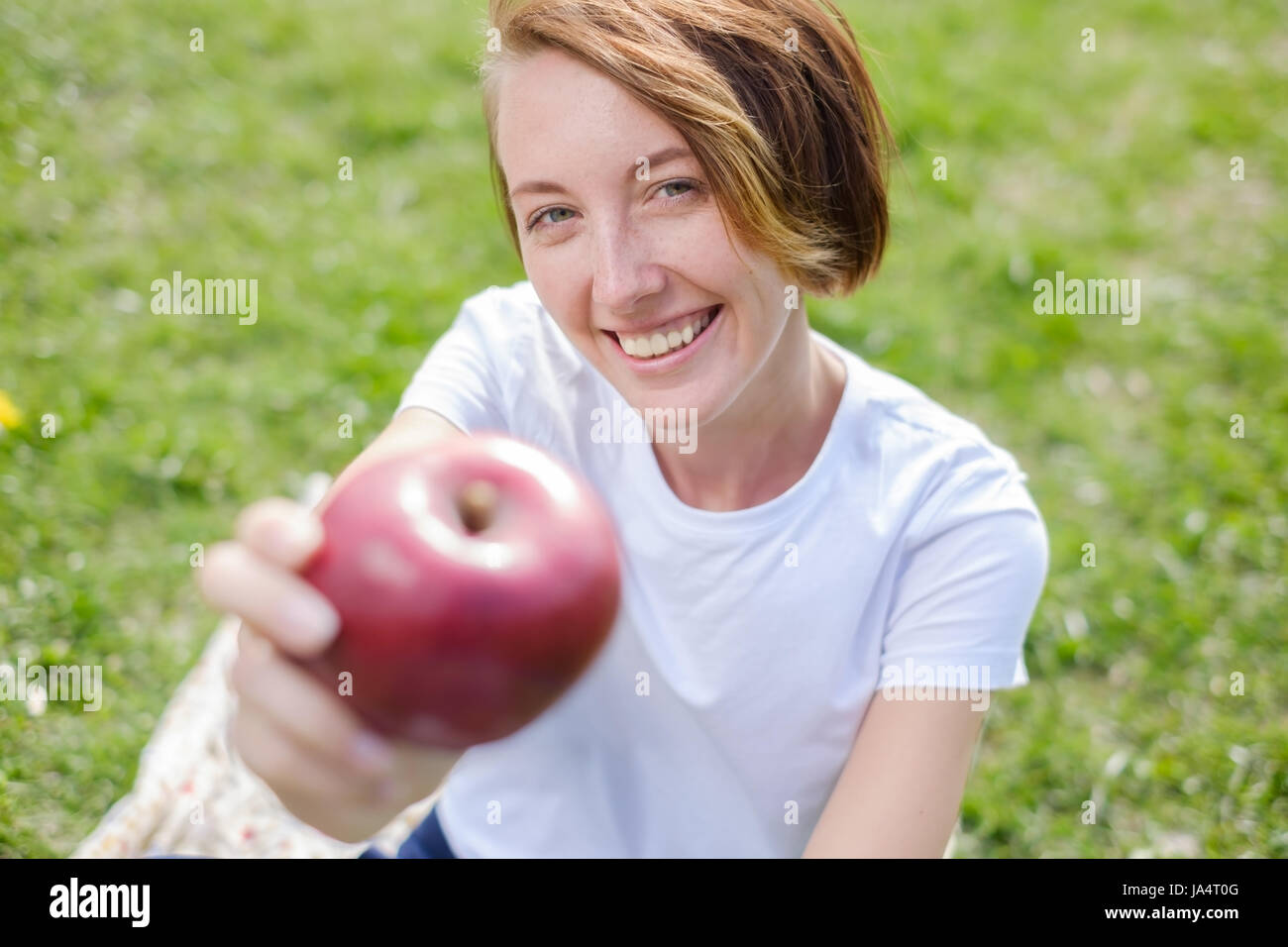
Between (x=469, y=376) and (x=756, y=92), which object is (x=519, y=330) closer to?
(x=469, y=376)

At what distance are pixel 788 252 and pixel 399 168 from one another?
3.82 m

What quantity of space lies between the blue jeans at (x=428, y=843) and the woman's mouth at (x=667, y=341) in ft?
3.52

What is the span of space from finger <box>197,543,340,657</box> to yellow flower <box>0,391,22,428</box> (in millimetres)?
3062

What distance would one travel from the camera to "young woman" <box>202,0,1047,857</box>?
1787mm

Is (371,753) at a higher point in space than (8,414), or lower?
lower

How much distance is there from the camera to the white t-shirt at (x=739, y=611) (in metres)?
2.00

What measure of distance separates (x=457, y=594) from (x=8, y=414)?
3173mm

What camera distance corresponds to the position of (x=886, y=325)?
4602 mm
